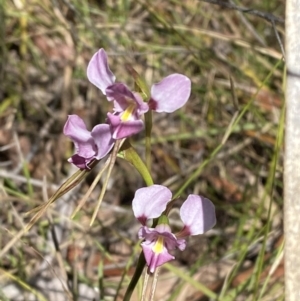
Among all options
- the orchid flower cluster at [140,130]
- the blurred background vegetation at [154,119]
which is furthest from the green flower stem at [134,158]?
the blurred background vegetation at [154,119]

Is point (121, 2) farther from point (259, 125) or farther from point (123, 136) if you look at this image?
point (123, 136)

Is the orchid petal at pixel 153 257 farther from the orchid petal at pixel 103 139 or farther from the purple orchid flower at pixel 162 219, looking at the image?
the orchid petal at pixel 103 139

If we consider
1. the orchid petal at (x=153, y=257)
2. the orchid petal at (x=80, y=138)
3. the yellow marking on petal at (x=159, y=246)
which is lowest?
the orchid petal at (x=153, y=257)

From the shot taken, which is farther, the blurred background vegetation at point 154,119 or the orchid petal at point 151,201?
the blurred background vegetation at point 154,119

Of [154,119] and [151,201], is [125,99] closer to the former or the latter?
[151,201]

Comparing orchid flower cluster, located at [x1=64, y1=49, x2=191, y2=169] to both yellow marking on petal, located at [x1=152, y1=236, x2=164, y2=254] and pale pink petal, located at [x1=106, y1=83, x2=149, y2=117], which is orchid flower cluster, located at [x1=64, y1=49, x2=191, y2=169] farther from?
yellow marking on petal, located at [x1=152, y1=236, x2=164, y2=254]

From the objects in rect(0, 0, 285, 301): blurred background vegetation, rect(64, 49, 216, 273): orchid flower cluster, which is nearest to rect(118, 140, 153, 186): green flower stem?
rect(64, 49, 216, 273): orchid flower cluster
